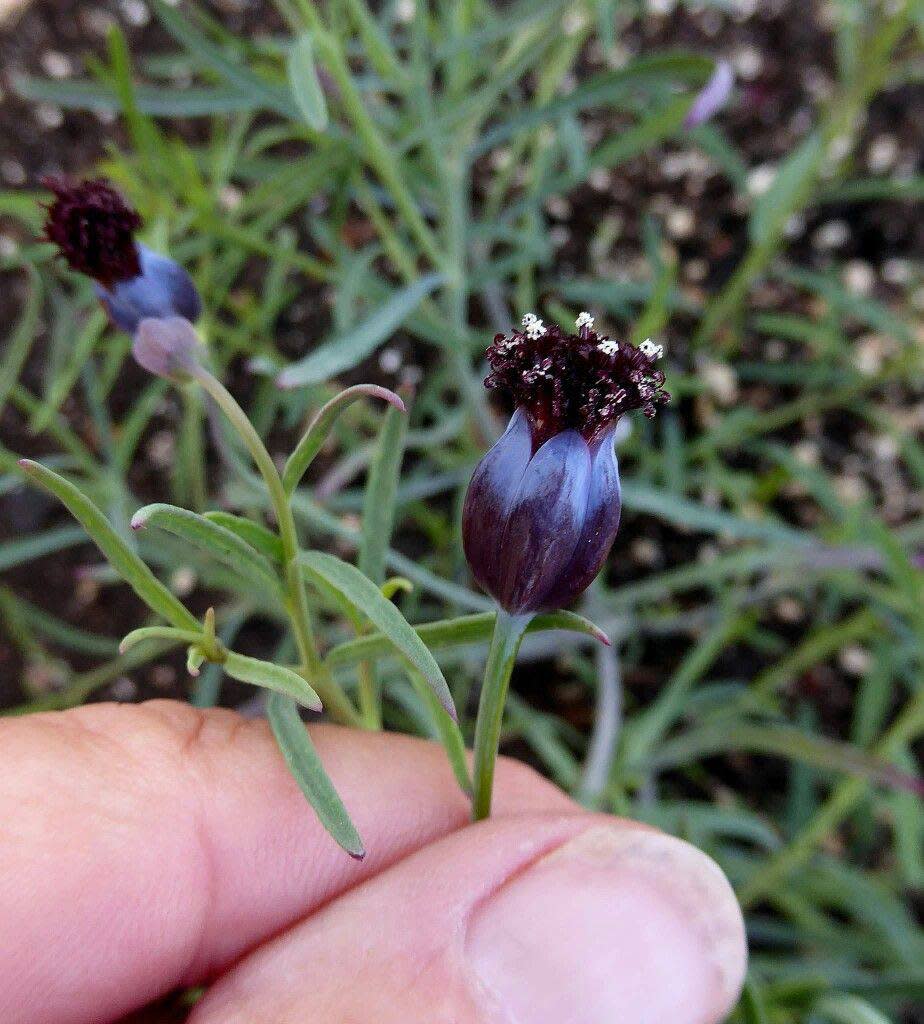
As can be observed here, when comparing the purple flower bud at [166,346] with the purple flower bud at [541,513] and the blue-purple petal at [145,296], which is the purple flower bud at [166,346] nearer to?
the blue-purple petal at [145,296]

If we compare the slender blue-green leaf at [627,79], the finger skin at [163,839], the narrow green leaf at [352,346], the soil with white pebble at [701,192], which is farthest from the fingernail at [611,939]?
the soil with white pebble at [701,192]

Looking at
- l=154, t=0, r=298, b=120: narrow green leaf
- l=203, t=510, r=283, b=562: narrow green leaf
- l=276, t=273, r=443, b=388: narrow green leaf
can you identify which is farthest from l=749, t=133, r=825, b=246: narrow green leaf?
l=203, t=510, r=283, b=562: narrow green leaf

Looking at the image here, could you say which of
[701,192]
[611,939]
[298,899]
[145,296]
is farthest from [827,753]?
[701,192]

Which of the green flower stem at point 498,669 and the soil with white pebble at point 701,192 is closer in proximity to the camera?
the green flower stem at point 498,669

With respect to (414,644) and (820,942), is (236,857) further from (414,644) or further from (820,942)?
(820,942)

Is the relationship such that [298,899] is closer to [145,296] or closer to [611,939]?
[611,939]

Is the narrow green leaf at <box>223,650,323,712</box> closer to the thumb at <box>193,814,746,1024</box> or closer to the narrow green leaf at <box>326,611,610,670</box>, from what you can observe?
the narrow green leaf at <box>326,611,610,670</box>
